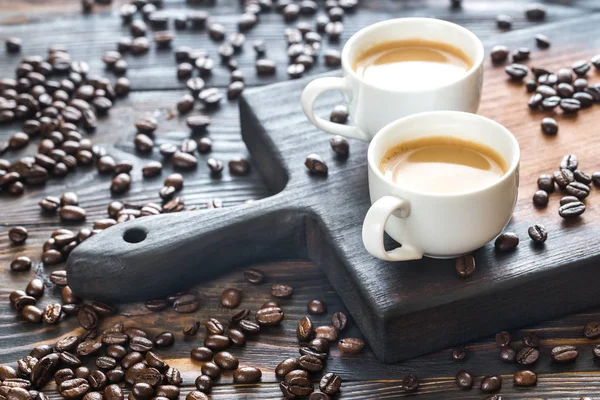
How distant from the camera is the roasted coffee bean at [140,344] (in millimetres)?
1535

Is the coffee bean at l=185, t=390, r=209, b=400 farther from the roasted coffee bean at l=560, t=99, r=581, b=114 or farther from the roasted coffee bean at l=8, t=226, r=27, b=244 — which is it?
the roasted coffee bean at l=560, t=99, r=581, b=114

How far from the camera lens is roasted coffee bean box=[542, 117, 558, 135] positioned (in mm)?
1727

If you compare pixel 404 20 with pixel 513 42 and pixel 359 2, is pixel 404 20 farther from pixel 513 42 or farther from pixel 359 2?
pixel 359 2

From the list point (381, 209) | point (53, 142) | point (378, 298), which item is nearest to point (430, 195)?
point (381, 209)

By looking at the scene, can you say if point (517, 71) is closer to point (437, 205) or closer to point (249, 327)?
point (437, 205)

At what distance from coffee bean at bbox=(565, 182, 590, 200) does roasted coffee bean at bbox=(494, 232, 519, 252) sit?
0.16 metres

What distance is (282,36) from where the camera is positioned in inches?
92.3

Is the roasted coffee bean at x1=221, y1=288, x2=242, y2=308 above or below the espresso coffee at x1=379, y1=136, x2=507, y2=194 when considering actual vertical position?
below

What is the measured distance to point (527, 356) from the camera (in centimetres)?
146

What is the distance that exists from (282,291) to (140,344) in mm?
264

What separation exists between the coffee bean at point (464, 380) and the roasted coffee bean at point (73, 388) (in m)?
0.59

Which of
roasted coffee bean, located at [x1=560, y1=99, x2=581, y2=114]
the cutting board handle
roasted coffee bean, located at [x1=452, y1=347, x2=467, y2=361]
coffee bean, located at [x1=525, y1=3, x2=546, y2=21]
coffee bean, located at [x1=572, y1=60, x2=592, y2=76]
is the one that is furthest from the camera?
coffee bean, located at [x1=525, y1=3, x2=546, y2=21]

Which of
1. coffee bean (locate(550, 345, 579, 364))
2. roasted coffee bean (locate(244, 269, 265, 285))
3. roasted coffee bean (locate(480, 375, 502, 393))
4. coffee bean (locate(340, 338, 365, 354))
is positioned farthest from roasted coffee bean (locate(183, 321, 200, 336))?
coffee bean (locate(550, 345, 579, 364))

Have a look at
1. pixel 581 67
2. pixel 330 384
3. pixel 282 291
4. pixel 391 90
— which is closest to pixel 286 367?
pixel 330 384
